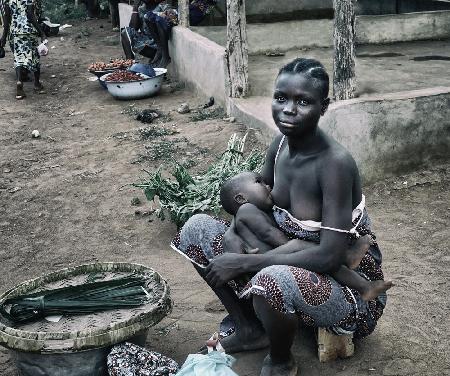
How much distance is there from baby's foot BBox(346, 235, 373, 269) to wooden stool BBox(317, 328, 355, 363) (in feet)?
1.21

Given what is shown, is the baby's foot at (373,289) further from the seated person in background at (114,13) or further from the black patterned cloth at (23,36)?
the seated person in background at (114,13)

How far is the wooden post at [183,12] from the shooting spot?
9.84 meters

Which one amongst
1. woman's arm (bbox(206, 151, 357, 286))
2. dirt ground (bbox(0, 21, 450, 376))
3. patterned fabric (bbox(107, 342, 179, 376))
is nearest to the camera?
woman's arm (bbox(206, 151, 357, 286))

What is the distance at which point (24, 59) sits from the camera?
10078 millimetres

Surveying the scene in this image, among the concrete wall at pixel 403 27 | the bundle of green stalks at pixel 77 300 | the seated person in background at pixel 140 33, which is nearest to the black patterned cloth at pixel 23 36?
the seated person in background at pixel 140 33

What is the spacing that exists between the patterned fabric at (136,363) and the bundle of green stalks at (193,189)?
1888 mm

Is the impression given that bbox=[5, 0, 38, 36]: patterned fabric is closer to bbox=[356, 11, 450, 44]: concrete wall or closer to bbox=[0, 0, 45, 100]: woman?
bbox=[0, 0, 45, 100]: woman

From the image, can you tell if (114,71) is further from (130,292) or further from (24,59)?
(130,292)

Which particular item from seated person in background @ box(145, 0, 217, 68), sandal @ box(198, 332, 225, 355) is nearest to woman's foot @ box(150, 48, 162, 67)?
seated person in background @ box(145, 0, 217, 68)

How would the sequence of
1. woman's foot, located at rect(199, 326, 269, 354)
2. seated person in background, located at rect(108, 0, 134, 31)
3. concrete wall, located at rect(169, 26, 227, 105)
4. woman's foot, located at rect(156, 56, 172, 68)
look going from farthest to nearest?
seated person in background, located at rect(108, 0, 134, 31) → woman's foot, located at rect(156, 56, 172, 68) → concrete wall, located at rect(169, 26, 227, 105) → woman's foot, located at rect(199, 326, 269, 354)

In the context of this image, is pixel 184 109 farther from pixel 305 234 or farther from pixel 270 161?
pixel 305 234

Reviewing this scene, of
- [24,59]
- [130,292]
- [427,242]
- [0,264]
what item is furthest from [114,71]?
[130,292]

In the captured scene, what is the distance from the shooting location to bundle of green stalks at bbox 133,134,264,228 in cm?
473

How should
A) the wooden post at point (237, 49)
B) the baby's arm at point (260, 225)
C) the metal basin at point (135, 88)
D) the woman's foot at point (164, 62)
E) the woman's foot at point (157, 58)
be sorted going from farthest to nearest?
the woman's foot at point (157, 58) → the woman's foot at point (164, 62) → the metal basin at point (135, 88) → the wooden post at point (237, 49) → the baby's arm at point (260, 225)
